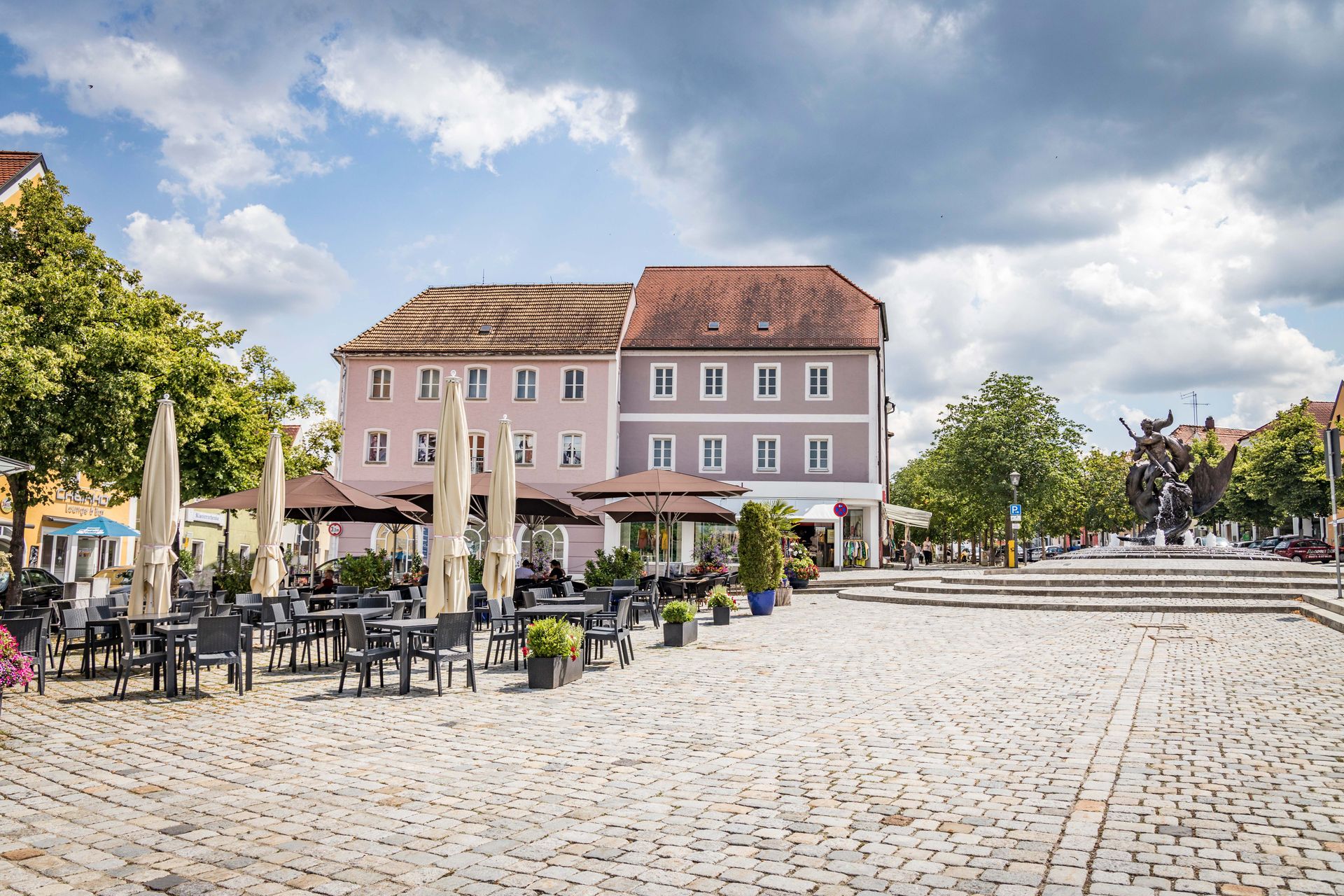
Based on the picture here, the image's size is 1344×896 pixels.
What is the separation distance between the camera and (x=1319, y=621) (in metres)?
17.2

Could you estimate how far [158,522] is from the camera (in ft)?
41.8

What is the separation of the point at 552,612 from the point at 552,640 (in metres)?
2.04

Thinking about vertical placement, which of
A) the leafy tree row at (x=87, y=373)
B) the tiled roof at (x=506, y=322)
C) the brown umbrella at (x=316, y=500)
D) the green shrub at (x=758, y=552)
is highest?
the tiled roof at (x=506, y=322)

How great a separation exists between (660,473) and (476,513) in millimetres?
4083

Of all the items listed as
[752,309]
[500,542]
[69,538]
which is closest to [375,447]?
[69,538]

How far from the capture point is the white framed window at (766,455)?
4103 cm

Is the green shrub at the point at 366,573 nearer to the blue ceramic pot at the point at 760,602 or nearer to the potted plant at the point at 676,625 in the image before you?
the blue ceramic pot at the point at 760,602

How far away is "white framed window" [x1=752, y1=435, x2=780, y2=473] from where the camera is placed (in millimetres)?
41031

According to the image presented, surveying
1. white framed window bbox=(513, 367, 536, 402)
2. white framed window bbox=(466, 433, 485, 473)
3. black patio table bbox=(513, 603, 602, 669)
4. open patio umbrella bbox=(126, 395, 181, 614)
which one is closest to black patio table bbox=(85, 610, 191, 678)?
open patio umbrella bbox=(126, 395, 181, 614)

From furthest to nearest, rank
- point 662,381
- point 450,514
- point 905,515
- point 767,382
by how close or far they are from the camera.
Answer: point 905,515, point 662,381, point 767,382, point 450,514

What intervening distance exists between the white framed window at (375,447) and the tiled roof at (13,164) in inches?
593

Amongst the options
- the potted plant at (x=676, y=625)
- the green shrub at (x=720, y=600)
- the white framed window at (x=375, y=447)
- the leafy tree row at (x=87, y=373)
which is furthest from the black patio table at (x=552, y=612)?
the white framed window at (x=375, y=447)

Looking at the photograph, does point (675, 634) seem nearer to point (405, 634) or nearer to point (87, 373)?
point (405, 634)

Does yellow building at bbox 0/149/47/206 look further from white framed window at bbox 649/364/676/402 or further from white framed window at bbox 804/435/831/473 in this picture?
white framed window at bbox 804/435/831/473
